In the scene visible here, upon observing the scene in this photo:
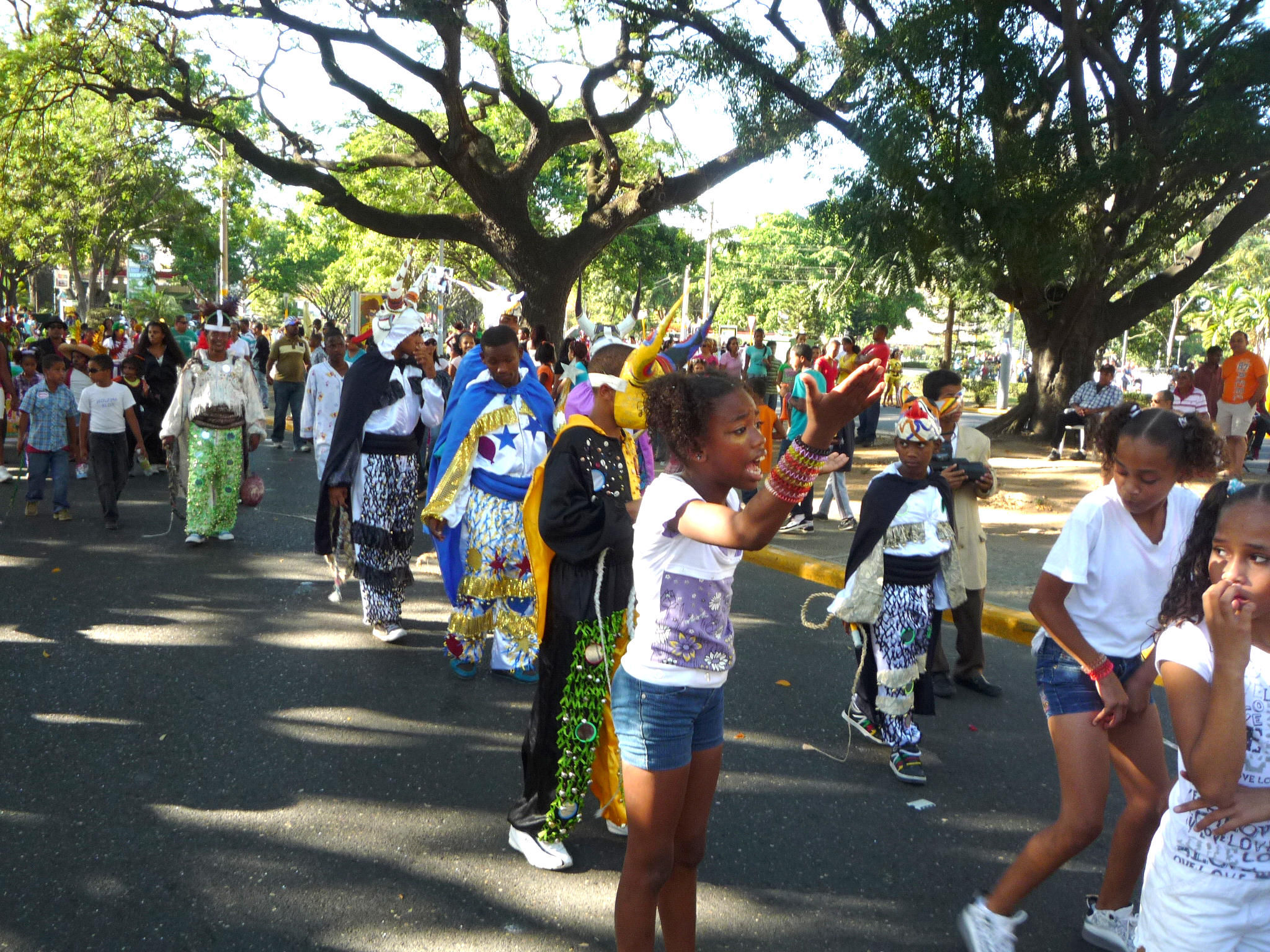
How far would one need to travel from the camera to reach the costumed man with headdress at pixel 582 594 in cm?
369

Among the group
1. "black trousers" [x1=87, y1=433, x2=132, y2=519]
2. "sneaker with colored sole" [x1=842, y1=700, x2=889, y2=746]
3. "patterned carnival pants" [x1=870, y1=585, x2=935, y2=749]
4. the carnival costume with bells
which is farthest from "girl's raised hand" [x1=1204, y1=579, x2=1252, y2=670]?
"black trousers" [x1=87, y1=433, x2=132, y2=519]

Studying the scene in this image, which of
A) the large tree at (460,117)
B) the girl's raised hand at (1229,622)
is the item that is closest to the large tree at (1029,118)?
the large tree at (460,117)

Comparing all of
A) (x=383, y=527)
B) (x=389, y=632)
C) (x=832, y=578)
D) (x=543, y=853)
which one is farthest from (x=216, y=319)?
(x=543, y=853)

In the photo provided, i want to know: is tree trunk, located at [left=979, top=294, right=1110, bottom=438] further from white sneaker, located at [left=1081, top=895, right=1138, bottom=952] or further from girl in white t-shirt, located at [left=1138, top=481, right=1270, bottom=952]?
girl in white t-shirt, located at [left=1138, top=481, right=1270, bottom=952]

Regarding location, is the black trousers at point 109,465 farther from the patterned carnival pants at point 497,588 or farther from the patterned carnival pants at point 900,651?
the patterned carnival pants at point 900,651

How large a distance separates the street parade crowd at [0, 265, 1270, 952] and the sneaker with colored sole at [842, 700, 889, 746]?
1 centimetres

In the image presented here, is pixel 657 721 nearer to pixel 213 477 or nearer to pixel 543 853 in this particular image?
pixel 543 853

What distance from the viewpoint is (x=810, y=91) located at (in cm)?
1472

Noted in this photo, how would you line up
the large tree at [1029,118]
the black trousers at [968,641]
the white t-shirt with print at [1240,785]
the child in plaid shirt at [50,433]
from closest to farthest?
the white t-shirt with print at [1240,785], the black trousers at [968,641], the child in plaid shirt at [50,433], the large tree at [1029,118]

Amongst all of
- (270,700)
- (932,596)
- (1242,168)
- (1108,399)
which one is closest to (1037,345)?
(1108,399)

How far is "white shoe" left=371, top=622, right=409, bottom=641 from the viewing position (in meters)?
6.61

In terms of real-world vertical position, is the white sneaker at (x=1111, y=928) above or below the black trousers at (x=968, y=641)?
below

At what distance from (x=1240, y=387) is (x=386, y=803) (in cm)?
1393

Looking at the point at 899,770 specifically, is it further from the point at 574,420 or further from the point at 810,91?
the point at 810,91
